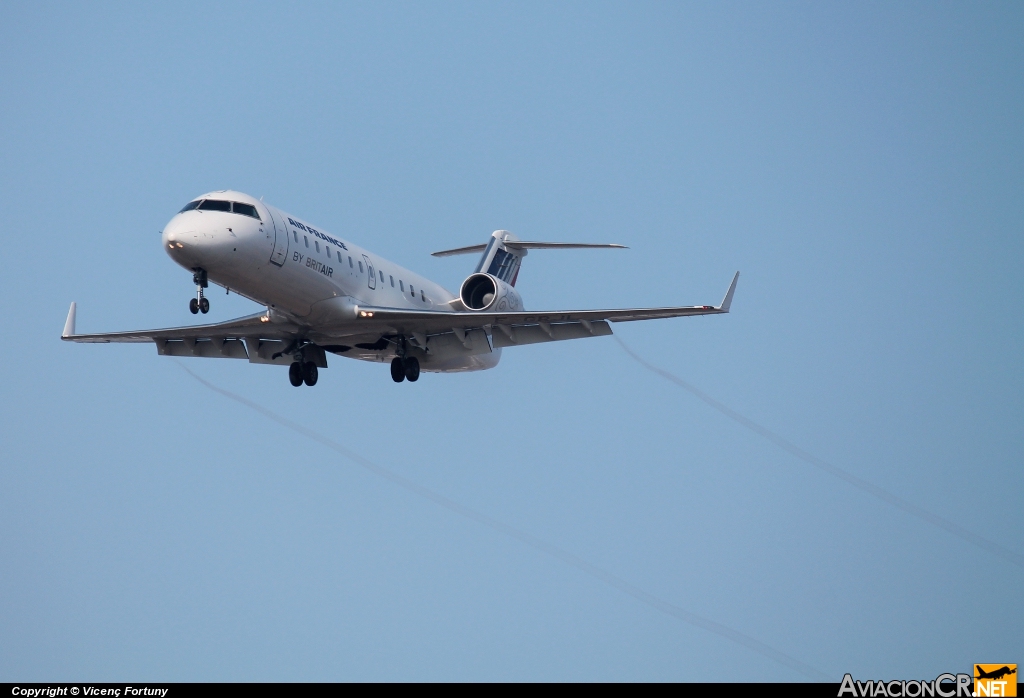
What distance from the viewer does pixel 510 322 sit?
1124 inches

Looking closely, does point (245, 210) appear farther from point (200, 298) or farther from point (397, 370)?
point (397, 370)

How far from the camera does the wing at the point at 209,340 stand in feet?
95.7

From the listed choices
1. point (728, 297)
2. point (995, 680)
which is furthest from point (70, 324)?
point (995, 680)

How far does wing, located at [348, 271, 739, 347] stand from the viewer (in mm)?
27281

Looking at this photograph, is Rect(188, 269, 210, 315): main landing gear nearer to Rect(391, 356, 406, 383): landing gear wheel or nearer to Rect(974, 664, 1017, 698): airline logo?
Rect(391, 356, 406, 383): landing gear wheel

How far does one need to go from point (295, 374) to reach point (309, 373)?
28 centimetres

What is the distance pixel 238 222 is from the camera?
25141 millimetres

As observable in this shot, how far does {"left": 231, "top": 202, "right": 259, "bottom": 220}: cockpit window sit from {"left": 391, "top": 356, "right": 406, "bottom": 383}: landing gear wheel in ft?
16.6

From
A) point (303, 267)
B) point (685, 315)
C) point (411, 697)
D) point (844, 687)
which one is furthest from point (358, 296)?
point (844, 687)

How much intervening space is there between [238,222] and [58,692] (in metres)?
8.43

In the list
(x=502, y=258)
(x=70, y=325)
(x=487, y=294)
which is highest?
(x=502, y=258)

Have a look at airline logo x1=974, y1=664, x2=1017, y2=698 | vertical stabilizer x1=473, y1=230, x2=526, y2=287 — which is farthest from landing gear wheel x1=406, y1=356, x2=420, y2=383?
airline logo x1=974, y1=664, x2=1017, y2=698

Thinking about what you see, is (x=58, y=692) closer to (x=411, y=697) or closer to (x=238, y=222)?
(x=411, y=697)

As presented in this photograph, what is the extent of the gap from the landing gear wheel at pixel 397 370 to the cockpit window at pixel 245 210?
5.07m
